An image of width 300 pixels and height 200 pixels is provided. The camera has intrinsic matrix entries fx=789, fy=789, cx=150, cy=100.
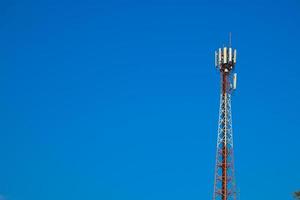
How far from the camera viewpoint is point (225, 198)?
10306 centimetres

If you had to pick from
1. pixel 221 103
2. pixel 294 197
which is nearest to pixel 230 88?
pixel 221 103

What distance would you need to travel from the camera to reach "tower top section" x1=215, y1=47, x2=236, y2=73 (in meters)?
108

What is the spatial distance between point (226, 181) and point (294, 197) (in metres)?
17.3

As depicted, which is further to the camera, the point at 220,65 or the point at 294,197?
the point at 220,65

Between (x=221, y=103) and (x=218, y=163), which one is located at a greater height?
(x=221, y=103)

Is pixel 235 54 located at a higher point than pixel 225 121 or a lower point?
higher

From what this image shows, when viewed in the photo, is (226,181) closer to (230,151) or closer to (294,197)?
(230,151)

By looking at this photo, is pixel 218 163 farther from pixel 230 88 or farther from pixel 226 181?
pixel 230 88

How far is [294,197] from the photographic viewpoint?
289 ft

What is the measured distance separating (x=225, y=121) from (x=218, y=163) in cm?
600

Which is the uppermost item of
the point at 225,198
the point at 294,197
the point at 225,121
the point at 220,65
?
the point at 220,65

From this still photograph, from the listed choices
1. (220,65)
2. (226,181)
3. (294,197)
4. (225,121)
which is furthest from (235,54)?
(294,197)

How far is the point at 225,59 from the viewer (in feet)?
355

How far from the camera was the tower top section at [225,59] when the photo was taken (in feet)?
356
